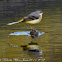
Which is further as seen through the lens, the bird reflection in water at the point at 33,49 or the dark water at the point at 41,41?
the bird reflection in water at the point at 33,49

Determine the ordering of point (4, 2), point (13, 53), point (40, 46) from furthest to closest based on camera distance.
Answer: point (4, 2)
point (40, 46)
point (13, 53)

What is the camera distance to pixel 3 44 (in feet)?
31.4

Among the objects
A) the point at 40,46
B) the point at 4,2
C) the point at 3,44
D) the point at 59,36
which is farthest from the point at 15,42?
the point at 4,2

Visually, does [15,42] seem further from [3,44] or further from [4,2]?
[4,2]

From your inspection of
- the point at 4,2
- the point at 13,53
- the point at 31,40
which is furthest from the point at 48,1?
the point at 13,53

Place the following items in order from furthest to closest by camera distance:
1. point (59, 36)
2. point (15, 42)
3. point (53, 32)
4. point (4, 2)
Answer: point (4, 2) < point (53, 32) < point (59, 36) < point (15, 42)

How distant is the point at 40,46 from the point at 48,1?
624 inches

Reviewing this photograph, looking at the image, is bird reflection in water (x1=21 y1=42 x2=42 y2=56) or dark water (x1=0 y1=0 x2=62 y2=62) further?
bird reflection in water (x1=21 y1=42 x2=42 y2=56)

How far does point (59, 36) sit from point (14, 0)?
15.2m

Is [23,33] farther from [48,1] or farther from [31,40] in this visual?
[48,1]

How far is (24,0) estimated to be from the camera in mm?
25359

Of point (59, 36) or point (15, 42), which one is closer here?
point (15, 42)

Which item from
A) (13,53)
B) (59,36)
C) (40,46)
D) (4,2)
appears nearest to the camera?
(13,53)

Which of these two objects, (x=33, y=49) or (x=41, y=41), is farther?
(x=41, y=41)
